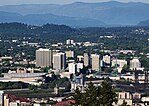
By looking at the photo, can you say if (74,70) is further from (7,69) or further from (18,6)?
(18,6)

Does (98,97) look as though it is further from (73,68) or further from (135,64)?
(135,64)

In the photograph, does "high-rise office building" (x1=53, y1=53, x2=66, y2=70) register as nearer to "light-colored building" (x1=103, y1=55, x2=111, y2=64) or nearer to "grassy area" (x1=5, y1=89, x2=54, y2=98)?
"light-colored building" (x1=103, y1=55, x2=111, y2=64)

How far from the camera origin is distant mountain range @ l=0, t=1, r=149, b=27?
137 meters

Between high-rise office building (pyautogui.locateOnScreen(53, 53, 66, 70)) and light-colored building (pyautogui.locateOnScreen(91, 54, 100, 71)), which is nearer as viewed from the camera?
high-rise office building (pyautogui.locateOnScreen(53, 53, 66, 70))

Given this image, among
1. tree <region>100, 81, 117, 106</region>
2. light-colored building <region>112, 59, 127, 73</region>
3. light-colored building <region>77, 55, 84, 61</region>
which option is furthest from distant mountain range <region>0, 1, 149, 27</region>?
tree <region>100, 81, 117, 106</region>

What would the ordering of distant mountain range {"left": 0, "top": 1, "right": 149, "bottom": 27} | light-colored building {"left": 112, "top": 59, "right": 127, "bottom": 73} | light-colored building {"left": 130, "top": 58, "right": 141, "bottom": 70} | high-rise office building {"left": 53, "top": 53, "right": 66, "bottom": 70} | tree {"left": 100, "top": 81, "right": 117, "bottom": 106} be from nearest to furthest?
tree {"left": 100, "top": 81, "right": 117, "bottom": 106}
light-colored building {"left": 130, "top": 58, "right": 141, "bottom": 70}
high-rise office building {"left": 53, "top": 53, "right": 66, "bottom": 70}
light-colored building {"left": 112, "top": 59, "right": 127, "bottom": 73}
distant mountain range {"left": 0, "top": 1, "right": 149, "bottom": 27}

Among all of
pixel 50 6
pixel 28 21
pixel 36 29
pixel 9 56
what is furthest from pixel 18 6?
pixel 9 56

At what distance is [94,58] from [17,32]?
124ft

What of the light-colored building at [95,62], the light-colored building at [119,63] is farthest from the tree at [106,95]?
the light-colored building at [95,62]

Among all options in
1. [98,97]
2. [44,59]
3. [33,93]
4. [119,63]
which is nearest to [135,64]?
[119,63]

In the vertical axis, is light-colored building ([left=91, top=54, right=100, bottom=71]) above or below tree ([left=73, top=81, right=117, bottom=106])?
below

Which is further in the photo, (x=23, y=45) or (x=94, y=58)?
(x=23, y=45)

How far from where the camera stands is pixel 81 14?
169375 millimetres

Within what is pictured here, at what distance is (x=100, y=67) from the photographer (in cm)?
3950
